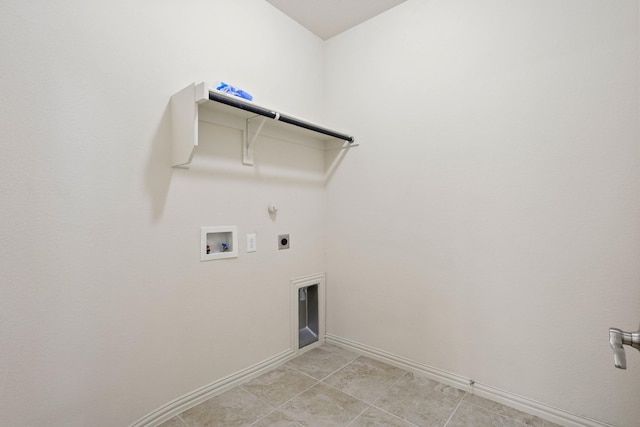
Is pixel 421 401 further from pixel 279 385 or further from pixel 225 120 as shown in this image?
pixel 225 120

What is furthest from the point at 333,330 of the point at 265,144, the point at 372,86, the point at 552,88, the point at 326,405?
the point at 552,88

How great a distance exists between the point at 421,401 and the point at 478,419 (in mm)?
301

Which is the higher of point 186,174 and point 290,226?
point 186,174

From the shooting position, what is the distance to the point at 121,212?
4.80 ft

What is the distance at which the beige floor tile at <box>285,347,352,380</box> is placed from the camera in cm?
214

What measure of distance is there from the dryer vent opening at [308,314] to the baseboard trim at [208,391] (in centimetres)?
30

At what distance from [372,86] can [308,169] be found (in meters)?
0.82

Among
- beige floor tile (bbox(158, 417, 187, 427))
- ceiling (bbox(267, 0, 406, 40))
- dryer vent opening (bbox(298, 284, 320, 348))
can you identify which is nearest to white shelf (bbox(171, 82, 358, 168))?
ceiling (bbox(267, 0, 406, 40))

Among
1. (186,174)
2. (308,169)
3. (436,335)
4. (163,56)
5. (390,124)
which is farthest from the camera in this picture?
(308,169)

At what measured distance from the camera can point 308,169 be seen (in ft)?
8.17

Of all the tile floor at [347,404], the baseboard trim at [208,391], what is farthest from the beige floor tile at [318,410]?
the baseboard trim at [208,391]

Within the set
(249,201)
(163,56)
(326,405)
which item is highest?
(163,56)

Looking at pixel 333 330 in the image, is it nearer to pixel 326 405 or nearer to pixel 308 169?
pixel 326 405

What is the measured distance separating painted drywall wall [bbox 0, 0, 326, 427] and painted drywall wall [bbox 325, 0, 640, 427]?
→ 0.81m
